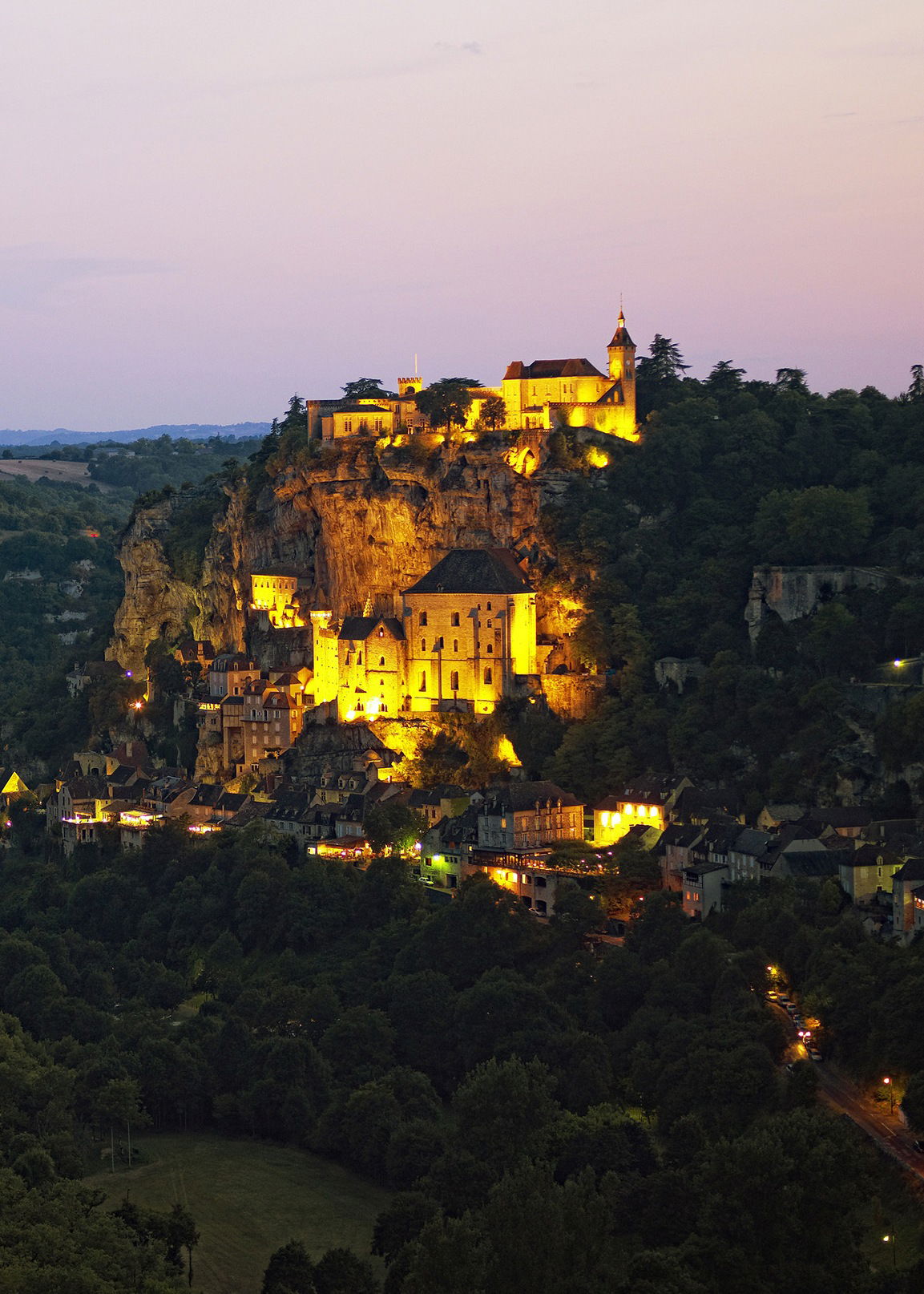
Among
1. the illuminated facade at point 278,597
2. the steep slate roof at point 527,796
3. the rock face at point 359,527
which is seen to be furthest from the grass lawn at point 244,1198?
the illuminated facade at point 278,597

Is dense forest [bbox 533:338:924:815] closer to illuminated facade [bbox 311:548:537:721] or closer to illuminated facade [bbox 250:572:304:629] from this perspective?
illuminated facade [bbox 311:548:537:721]

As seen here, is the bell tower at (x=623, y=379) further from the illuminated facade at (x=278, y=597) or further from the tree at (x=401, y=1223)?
the tree at (x=401, y=1223)

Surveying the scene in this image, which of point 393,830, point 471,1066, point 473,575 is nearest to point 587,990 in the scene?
point 471,1066

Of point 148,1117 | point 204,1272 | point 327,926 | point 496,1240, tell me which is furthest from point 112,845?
point 496,1240

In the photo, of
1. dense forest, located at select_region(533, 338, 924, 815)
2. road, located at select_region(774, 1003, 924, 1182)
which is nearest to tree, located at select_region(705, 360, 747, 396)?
dense forest, located at select_region(533, 338, 924, 815)

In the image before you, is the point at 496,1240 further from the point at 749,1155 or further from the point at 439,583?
the point at 439,583

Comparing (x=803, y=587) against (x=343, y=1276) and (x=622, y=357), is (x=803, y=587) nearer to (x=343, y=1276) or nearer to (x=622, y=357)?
(x=622, y=357)
